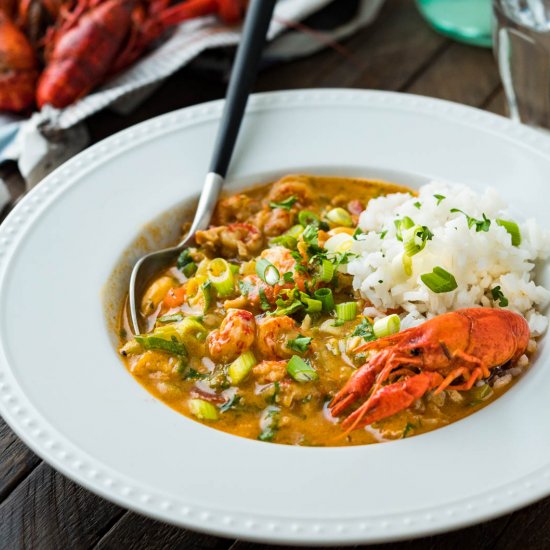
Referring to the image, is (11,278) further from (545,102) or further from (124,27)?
(545,102)

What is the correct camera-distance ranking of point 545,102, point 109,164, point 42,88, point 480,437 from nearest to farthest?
point 480,437 < point 109,164 < point 545,102 < point 42,88

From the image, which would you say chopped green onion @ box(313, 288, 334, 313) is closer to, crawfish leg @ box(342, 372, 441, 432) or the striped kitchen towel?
crawfish leg @ box(342, 372, 441, 432)

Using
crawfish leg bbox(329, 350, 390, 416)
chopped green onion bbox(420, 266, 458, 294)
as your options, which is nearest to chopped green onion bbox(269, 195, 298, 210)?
chopped green onion bbox(420, 266, 458, 294)

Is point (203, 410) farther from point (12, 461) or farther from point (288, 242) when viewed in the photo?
point (288, 242)

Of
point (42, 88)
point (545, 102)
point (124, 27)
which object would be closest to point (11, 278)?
point (42, 88)

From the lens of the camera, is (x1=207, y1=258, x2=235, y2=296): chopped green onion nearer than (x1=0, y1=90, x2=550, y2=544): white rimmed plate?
No

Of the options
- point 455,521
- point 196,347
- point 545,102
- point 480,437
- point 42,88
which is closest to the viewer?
point 455,521

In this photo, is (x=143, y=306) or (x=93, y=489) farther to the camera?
(x=143, y=306)

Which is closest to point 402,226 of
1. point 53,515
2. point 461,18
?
point 53,515
